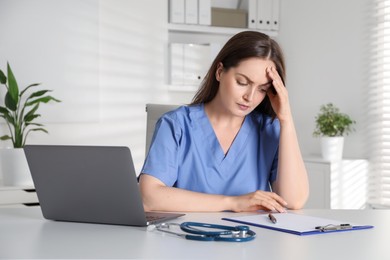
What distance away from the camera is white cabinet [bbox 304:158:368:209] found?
3719 millimetres

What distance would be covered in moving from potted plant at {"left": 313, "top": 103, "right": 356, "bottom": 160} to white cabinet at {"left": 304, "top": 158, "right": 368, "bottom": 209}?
7 cm

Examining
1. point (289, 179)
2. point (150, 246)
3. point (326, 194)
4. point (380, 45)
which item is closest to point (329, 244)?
point (150, 246)

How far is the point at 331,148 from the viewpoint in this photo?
381 cm

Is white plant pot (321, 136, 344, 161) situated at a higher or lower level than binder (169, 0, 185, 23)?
lower

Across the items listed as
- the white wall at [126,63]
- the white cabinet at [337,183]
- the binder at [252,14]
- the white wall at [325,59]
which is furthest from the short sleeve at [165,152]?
the binder at [252,14]

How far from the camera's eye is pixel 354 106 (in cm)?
395

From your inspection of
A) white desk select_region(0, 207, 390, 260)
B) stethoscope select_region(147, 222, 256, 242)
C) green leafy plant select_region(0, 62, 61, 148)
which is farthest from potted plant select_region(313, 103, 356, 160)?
stethoscope select_region(147, 222, 256, 242)

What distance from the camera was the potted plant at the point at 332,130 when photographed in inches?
150

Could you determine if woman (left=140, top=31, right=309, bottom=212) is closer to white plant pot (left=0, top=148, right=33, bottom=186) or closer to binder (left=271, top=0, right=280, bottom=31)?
white plant pot (left=0, top=148, right=33, bottom=186)

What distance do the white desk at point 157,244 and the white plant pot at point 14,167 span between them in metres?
1.78

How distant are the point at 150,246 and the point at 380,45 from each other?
110 inches

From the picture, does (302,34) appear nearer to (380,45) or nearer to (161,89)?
(380,45)

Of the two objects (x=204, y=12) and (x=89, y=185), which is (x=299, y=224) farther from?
(x=204, y=12)

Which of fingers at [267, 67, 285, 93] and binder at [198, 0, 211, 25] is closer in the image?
fingers at [267, 67, 285, 93]
